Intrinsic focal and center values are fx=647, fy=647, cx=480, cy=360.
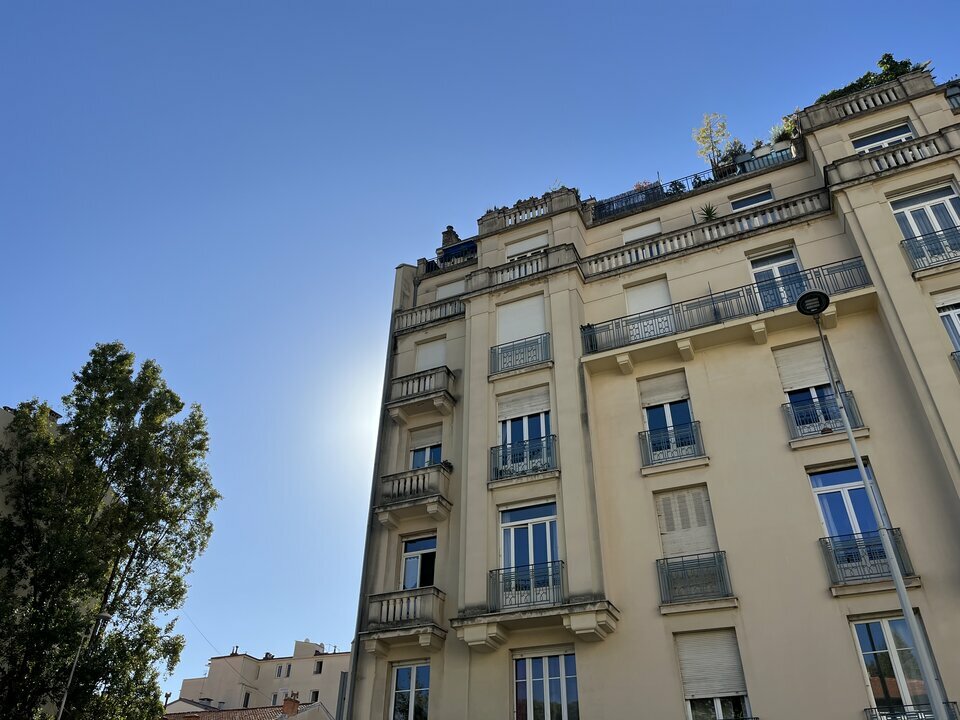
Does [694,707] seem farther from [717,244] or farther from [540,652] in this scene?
[717,244]

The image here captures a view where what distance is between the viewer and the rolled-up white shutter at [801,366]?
48.3ft

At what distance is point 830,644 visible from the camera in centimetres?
1158

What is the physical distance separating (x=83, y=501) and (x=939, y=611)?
21.8 metres

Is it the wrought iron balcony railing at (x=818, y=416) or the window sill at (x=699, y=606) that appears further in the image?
the wrought iron balcony railing at (x=818, y=416)

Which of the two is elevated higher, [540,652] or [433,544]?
[433,544]

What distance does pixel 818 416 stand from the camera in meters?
14.1

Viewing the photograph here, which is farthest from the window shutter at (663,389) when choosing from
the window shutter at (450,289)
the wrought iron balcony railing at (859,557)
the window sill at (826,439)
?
the window shutter at (450,289)

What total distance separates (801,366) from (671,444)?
3.47m

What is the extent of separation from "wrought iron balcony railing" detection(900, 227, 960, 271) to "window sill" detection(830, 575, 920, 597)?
6841 millimetres

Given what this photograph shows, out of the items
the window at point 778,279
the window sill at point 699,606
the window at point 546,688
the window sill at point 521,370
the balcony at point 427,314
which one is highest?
the balcony at point 427,314

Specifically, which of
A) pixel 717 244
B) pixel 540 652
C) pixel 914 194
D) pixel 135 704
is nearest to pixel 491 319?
pixel 717 244

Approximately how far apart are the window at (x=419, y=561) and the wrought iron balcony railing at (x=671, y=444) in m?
6.02

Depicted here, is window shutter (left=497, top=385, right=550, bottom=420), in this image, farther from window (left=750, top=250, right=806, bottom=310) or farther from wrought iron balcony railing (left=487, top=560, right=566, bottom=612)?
window (left=750, top=250, right=806, bottom=310)

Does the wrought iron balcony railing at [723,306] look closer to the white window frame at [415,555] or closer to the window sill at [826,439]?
the window sill at [826,439]
